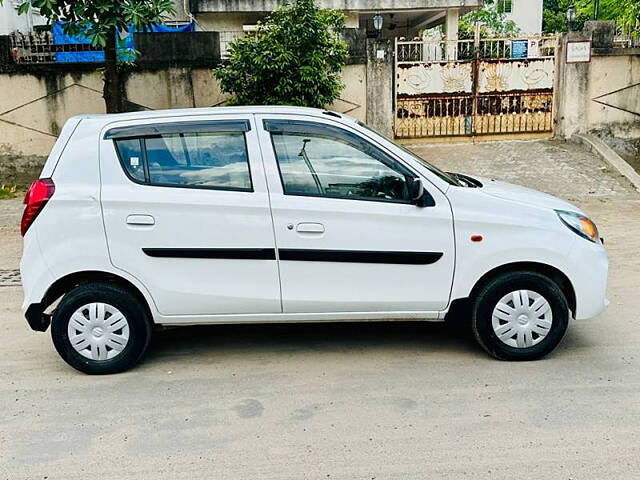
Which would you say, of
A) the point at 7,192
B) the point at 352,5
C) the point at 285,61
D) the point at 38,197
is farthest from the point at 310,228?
the point at 352,5

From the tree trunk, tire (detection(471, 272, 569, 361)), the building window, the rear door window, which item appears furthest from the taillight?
the building window

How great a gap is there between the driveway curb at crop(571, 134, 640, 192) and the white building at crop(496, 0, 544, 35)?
27707mm

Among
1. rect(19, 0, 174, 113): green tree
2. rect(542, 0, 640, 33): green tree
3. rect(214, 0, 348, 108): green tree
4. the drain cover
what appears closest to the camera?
the drain cover

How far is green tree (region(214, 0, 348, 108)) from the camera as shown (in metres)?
10.7

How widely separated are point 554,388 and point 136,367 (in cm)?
290

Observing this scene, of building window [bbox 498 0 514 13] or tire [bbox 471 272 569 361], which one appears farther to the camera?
building window [bbox 498 0 514 13]

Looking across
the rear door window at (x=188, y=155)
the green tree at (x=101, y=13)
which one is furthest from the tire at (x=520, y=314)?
the green tree at (x=101, y=13)

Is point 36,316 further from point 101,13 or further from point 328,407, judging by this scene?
point 101,13

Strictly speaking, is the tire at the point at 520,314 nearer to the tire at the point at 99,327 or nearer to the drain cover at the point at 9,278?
the tire at the point at 99,327

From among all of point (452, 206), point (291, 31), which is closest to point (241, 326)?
point (452, 206)

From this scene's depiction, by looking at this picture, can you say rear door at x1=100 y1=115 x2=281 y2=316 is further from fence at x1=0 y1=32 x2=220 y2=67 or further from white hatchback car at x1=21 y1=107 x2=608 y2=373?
fence at x1=0 y1=32 x2=220 y2=67

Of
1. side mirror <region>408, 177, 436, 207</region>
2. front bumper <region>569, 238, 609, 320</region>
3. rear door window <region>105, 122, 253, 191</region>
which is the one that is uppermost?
rear door window <region>105, 122, 253, 191</region>

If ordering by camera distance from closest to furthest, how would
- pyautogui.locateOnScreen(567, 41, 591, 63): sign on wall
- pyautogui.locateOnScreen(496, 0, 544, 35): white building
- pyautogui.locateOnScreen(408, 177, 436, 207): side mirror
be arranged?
pyautogui.locateOnScreen(408, 177, 436, 207): side mirror < pyautogui.locateOnScreen(567, 41, 591, 63): sign on wall < pyautogui.locateOnScreen(496, 0, 544, 35): white building

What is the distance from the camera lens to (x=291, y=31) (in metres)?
10.6
